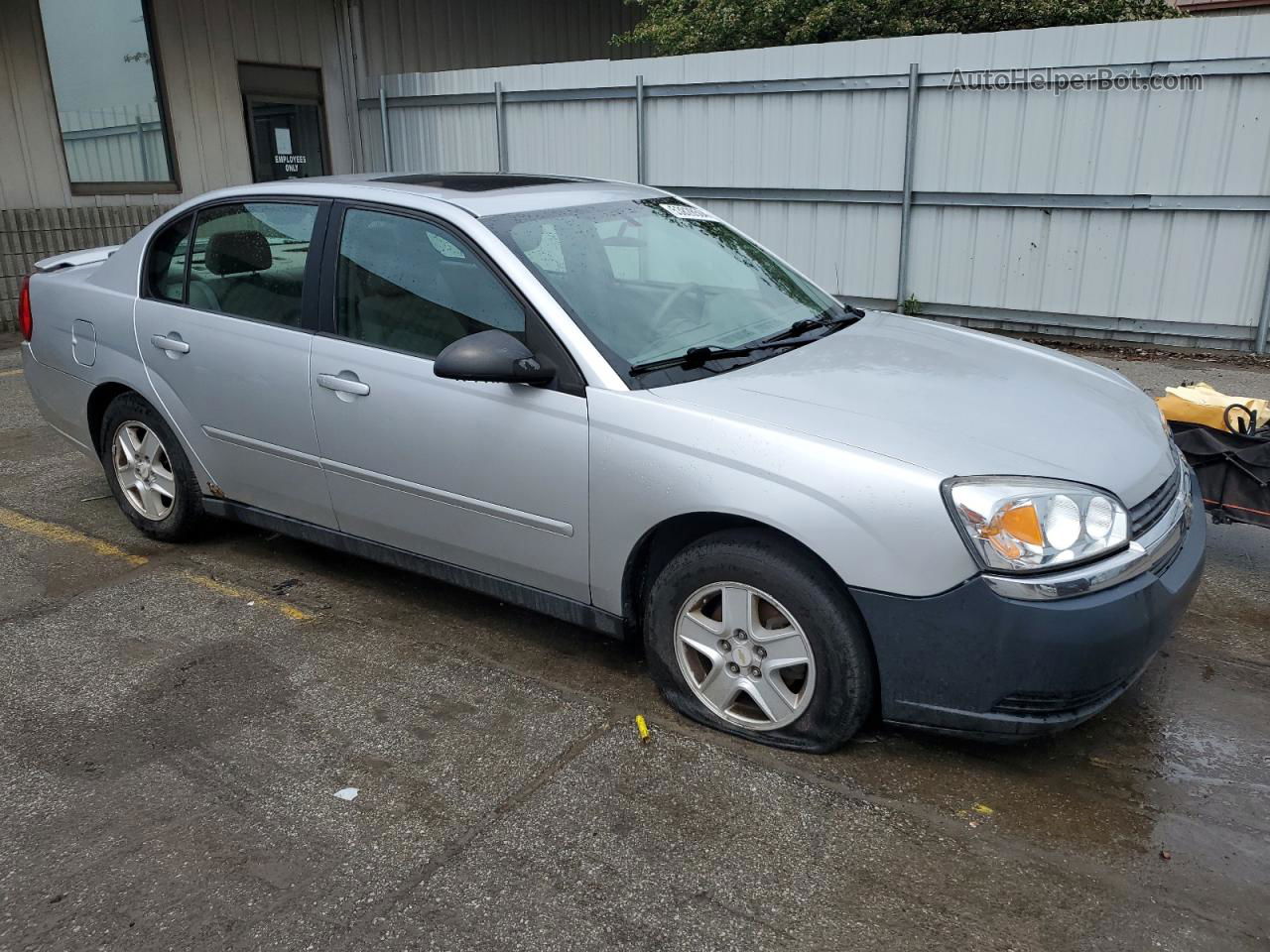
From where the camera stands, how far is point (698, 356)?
10.9 feet

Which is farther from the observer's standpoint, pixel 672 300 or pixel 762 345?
pixel 672 300

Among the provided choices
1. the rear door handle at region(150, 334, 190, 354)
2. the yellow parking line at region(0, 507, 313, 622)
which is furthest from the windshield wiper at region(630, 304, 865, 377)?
the rear door handle at region(150, 334, 190, 354)

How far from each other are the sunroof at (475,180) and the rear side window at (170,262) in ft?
3.20

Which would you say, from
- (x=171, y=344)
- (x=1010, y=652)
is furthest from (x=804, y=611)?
(x=171, y=344)

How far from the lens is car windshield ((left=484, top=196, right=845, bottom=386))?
3.37m

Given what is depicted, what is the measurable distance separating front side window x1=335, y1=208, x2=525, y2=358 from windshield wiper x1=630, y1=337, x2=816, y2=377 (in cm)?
43

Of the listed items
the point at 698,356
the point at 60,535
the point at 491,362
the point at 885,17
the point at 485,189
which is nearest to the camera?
A: the point at 491,362

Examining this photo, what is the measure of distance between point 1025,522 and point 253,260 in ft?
10.3

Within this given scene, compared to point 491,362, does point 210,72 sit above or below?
above

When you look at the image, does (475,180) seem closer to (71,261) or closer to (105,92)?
(71,261)

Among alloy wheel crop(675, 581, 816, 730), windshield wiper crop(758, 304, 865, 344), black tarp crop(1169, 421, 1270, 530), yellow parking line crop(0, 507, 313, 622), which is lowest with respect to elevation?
yellow parking line crop(0, 507, 313, 622)

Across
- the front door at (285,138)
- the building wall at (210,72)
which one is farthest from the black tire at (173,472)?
the front door at (285,138)

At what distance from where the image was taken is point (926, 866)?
258 centimetres

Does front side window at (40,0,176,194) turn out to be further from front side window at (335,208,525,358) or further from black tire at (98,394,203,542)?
front side window at (335,208,525,358)
